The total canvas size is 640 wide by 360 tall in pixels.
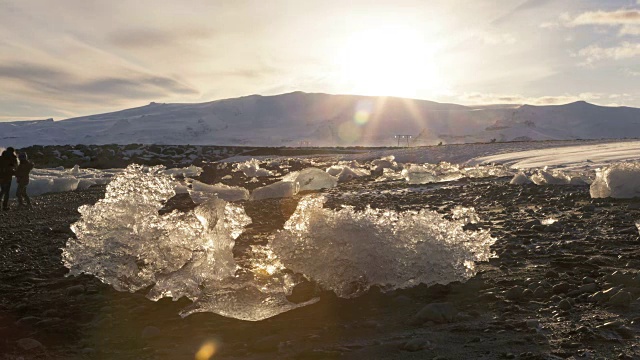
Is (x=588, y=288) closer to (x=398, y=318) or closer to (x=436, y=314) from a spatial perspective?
(x=436, y=314)

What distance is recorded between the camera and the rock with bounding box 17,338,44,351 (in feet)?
10.4

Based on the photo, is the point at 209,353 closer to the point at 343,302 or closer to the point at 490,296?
the point at 343,302

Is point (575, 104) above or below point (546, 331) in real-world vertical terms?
above

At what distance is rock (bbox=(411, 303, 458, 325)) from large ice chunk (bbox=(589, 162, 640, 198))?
244 inches

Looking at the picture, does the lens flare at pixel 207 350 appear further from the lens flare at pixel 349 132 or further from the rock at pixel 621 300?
the lens flare at pixel 349 132

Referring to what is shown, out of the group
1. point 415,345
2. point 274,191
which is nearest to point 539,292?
point 415,345

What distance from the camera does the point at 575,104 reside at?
5477 inches

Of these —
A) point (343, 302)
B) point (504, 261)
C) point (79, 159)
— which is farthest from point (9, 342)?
point (79, 159)

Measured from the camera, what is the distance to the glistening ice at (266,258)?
4336mm

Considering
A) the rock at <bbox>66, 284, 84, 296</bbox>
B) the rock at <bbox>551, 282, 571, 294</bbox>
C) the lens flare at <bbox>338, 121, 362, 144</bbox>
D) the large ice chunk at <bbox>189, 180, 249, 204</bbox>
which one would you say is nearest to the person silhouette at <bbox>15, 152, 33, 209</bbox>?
the large ice chunk at <bbox>189, 180, 249, 204</bbox>

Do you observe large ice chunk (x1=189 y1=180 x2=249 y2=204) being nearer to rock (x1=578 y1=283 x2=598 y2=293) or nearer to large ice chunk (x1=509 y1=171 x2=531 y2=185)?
large ice chunk (x1=509 y1=171 x2=531 y2=185)

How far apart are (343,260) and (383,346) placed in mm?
1455

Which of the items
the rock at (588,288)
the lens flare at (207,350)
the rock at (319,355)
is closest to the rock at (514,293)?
the rock at (588,288)

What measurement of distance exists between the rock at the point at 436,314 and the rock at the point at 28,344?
248 centimetres
